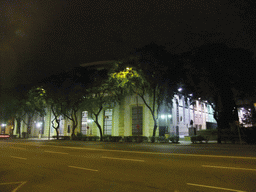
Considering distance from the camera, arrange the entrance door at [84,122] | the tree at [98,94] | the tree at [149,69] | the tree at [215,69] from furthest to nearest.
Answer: the entrance door at [84,122] → the tree at [98,94] → the tree at [149,69] → the tree at [215,69]

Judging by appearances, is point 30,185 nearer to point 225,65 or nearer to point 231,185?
point 231,185

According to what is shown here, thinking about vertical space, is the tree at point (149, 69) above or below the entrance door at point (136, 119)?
above

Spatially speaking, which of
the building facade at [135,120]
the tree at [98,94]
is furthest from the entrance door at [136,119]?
the tree at [98,94]

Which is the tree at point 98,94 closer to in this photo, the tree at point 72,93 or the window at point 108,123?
the tree at point 72,93

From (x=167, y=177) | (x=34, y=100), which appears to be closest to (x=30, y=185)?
(x=167, y=177)

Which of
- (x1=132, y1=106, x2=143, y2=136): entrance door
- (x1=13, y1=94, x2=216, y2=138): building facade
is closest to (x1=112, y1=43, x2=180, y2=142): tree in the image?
(x1=13, y1=94, x2=216, y2=138): building facade

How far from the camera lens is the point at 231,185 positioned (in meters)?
6.55

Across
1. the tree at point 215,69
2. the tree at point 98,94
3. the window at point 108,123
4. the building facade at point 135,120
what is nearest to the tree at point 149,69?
the tree at point 215,69

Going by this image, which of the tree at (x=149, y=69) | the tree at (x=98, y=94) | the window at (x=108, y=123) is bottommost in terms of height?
the window at (x=108, y=123)

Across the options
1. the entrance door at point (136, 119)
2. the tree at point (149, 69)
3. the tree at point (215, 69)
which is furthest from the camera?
the entrance door at point (136, 119)

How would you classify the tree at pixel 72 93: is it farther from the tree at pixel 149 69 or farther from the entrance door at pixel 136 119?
the tree at pixel 149 69

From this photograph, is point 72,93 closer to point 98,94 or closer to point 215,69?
point 98,94

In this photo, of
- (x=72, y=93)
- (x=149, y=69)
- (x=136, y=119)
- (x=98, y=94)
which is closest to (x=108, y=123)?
(x=136, y=119)

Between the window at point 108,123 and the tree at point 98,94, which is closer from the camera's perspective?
the tree at point 98,94
